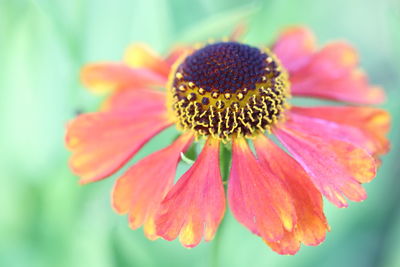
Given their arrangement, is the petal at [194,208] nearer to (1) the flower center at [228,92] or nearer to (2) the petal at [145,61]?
(1) the flower center at [228,92]

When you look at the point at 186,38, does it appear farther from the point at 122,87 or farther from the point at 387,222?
the point at 387,222

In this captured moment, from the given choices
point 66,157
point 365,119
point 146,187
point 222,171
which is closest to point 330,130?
point 365,119

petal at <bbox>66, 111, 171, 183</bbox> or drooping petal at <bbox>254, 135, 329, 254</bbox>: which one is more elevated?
petal at <bbox>66, 111, 171, 183</bbox>

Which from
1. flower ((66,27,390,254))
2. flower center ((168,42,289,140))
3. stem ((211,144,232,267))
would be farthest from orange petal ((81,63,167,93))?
stem ((211,144,232,267))

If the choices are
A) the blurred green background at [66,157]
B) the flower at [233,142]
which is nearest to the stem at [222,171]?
the flower at [233,142]

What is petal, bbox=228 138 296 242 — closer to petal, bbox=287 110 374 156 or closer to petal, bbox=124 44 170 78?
petal, bbox=287 110 374 156

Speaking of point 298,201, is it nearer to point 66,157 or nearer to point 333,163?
point 333,163

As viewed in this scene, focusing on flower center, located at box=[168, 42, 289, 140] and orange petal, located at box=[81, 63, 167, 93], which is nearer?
flower center, located at box=[168, 42, 289, 140]
